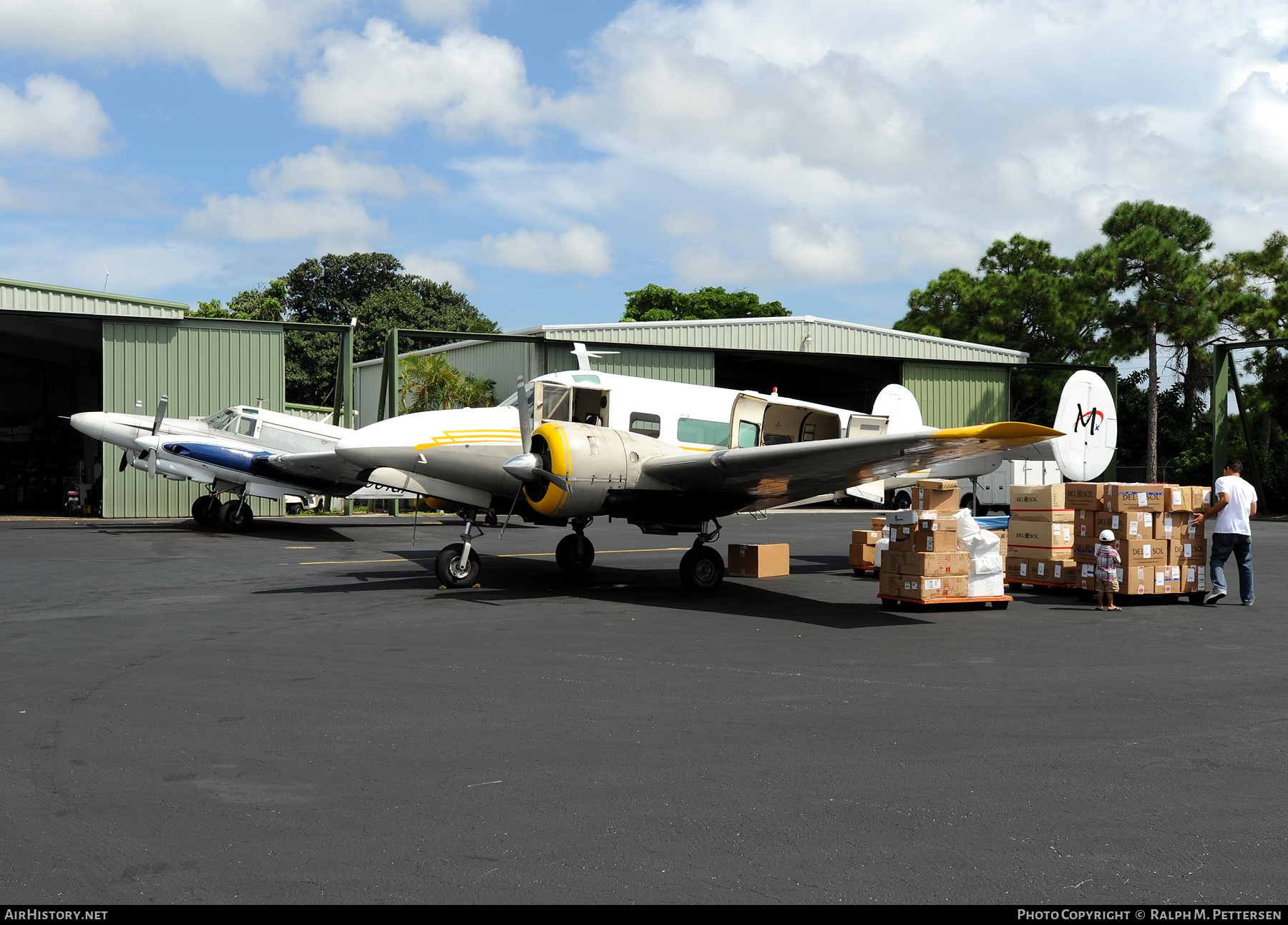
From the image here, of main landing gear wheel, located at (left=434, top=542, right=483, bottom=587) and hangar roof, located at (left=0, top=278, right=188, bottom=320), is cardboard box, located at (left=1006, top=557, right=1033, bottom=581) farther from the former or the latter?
hangar roof, located at (left=0, top=278, right=188, bottom=320)

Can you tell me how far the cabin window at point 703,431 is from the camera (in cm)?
1275

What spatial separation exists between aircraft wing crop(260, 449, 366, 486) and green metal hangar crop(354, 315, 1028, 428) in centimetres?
1259

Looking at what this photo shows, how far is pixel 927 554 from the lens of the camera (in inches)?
432

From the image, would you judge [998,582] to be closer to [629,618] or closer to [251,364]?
[629,618]

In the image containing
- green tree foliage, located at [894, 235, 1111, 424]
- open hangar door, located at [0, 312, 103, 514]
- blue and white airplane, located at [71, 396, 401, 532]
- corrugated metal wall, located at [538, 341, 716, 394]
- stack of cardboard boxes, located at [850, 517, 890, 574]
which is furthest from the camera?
green tree foliage, located at [894, 235, 1111, 424]

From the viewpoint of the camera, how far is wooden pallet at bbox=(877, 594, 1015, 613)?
10969 millimetres

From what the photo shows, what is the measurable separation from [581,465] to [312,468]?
1160 cm

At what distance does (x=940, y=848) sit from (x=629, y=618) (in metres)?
6.47

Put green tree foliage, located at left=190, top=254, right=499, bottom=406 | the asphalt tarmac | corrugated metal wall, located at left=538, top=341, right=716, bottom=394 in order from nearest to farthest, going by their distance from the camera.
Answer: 1. the asphalt tarmac
2. corrugated metal wall, located at left=538, top=341, right=716, bottom=394
3. green tree foliage, located at left=190, top=254, right=499, bottom=406

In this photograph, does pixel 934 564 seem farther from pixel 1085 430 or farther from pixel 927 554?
pixel 1085 430

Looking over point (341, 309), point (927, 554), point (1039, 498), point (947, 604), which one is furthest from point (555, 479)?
point (341, 309)

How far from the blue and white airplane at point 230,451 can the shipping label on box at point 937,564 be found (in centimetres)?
1361

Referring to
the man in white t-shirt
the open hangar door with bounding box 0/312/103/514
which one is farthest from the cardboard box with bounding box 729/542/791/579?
the open hangar door with bounding box 0/312/103/514

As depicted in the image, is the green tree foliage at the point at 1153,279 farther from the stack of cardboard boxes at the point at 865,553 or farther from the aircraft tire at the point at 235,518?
the aircraft tire at the point at 235,518
